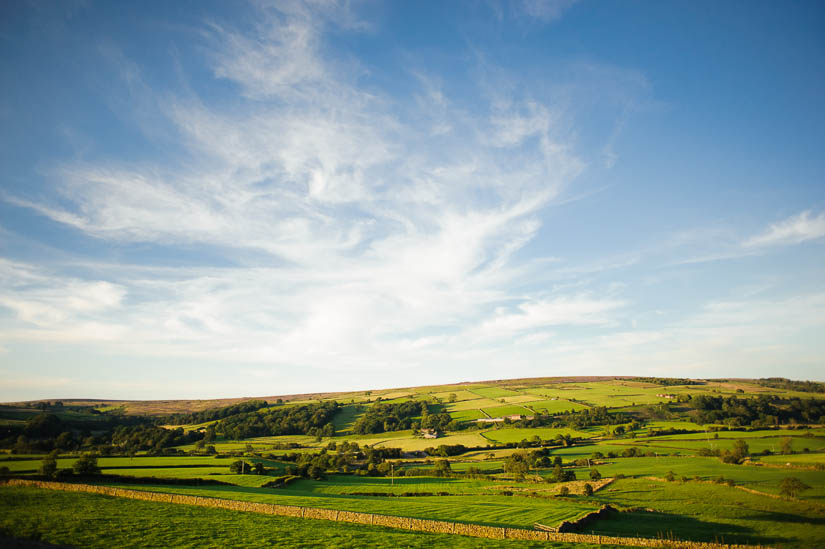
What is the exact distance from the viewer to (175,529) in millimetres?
27094

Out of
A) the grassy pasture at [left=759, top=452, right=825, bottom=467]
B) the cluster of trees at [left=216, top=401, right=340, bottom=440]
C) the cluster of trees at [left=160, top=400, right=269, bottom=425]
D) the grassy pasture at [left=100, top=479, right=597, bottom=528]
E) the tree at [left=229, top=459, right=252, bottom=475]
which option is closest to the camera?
the grassy pasture at [left=100, top=479, right=597, bottom=528]

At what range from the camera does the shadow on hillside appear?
35562 mm

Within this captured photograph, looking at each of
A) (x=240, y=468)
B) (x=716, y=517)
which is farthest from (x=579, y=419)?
(x=240, y=468)

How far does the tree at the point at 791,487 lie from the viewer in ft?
157

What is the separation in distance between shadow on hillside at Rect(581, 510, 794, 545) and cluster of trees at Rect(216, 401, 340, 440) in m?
103

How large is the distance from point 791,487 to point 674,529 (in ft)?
74.0

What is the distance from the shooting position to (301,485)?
6400cm

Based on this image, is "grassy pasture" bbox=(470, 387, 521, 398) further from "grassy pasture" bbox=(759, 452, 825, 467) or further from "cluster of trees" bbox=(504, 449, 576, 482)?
"grassy pasture" bbox=(759, 452, 825, 467)

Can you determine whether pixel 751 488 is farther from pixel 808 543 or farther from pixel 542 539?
pixel 542 539

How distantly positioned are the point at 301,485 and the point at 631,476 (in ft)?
181

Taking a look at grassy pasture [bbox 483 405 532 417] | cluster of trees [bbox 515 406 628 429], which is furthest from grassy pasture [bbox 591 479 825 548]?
grassy pasture [bbox 483 405 532 417]

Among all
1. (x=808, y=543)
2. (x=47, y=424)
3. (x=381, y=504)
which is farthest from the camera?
(x=47, y=424)

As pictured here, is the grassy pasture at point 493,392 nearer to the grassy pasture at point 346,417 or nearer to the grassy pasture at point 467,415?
the grassy pasture at point 467,415

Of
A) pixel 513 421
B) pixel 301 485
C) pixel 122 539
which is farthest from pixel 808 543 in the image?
pixel 513 421
